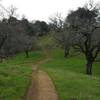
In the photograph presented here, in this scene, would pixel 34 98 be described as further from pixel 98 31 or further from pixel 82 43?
pixel 98 31

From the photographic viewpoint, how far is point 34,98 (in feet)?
56.6

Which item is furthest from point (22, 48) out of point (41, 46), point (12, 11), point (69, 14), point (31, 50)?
point (12, 11)

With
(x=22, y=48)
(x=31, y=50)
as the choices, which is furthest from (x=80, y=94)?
(x=31, y=50)

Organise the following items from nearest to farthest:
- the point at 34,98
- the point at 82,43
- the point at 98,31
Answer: the point at 34,98 < the point at 82,43 < the point at 98,31

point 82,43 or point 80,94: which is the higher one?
point 82,43

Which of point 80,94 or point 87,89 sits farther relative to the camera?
point 87,89

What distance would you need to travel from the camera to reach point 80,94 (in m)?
18.8

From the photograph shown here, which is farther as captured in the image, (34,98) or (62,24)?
(62,24)

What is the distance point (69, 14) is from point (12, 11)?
2292 inches

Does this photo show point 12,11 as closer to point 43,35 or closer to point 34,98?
point 34,98

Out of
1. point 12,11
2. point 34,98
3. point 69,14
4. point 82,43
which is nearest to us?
point 34,98

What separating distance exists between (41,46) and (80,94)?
3265 inches

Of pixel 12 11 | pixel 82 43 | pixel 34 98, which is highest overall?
pixel 12 11

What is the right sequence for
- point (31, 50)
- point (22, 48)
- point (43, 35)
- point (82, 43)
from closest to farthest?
point (82, 43) < point (22, 48) < point (31, 50) < point (43, 35)
